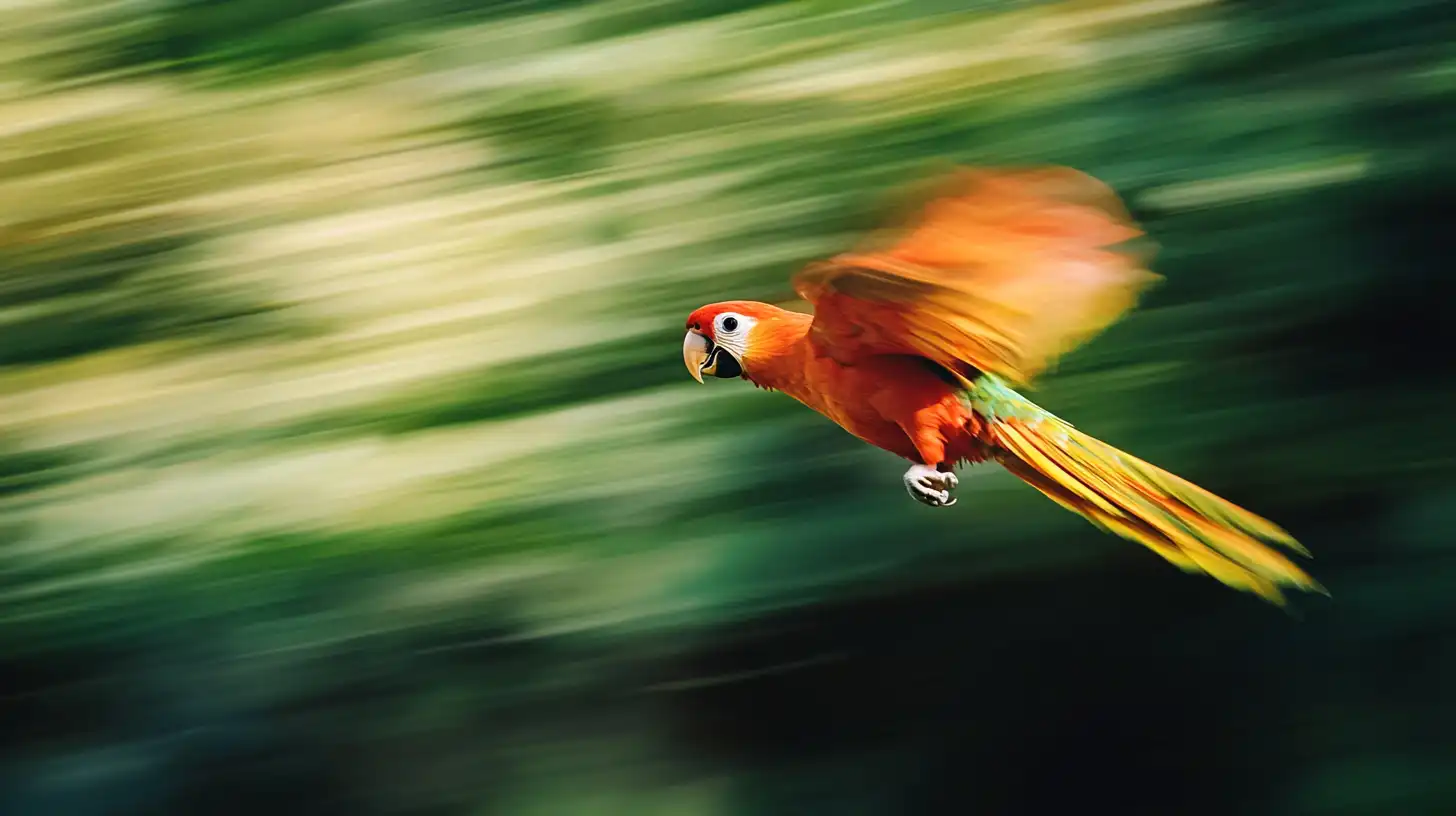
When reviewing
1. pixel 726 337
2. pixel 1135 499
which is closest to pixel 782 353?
pixel 726 337

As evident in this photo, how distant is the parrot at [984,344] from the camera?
1.16 metres

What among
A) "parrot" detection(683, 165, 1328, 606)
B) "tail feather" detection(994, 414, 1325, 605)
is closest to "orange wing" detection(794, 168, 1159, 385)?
"parrot" detection(683, 165, 1328, 606)

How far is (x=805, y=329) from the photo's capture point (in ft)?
4.23

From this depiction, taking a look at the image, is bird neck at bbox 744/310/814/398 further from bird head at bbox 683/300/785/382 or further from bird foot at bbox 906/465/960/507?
bird foot at bbox 906/465/960/507

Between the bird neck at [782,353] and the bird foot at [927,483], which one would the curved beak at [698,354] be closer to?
the bird neck at [782,353]

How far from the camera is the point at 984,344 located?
1.19 meters

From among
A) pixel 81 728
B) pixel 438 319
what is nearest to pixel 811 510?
pixel 438 319

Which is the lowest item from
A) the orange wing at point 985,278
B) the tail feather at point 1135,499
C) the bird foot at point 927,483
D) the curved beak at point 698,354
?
the tail feather at point 1135,499

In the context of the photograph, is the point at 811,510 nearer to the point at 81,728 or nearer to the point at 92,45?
the point at 81,728

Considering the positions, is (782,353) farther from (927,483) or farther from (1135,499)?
(1135,499)

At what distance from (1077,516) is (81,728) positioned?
118 cm

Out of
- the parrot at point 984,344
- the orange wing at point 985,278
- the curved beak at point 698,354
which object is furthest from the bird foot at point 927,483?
the curved beak at point 698,354

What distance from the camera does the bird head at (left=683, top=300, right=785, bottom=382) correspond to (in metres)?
1.33

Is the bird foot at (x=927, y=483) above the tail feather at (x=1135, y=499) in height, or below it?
above
